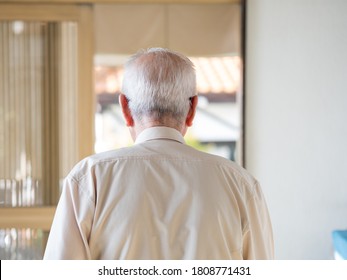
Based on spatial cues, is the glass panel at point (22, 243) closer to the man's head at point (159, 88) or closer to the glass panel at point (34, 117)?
the glass panel at point (34, 117)

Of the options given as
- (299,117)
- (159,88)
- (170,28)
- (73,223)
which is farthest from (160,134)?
(170,28)

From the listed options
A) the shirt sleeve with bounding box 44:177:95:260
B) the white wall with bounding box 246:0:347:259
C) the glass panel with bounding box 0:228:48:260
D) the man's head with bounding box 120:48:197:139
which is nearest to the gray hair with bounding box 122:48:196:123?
the man's head with bounding box 120:48:197:139

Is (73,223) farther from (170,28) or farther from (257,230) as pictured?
(170,28)

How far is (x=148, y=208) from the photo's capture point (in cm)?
133

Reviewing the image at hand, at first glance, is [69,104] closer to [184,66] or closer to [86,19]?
[86,19]

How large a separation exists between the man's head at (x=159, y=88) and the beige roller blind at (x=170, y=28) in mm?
2388

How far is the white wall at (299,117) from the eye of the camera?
113 inches

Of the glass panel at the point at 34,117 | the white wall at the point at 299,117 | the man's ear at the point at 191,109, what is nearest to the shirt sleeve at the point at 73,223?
the man's ear at the point at 191,109

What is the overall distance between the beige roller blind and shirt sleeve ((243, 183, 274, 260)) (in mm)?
2468

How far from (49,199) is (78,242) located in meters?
2.56

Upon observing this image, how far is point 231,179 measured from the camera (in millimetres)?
1395

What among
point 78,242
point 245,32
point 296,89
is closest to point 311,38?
point 296,89

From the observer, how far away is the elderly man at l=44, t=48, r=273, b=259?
133 cm

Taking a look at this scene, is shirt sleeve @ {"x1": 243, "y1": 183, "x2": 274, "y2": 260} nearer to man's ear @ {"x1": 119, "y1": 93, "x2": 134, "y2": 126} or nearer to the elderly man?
the elderly man
